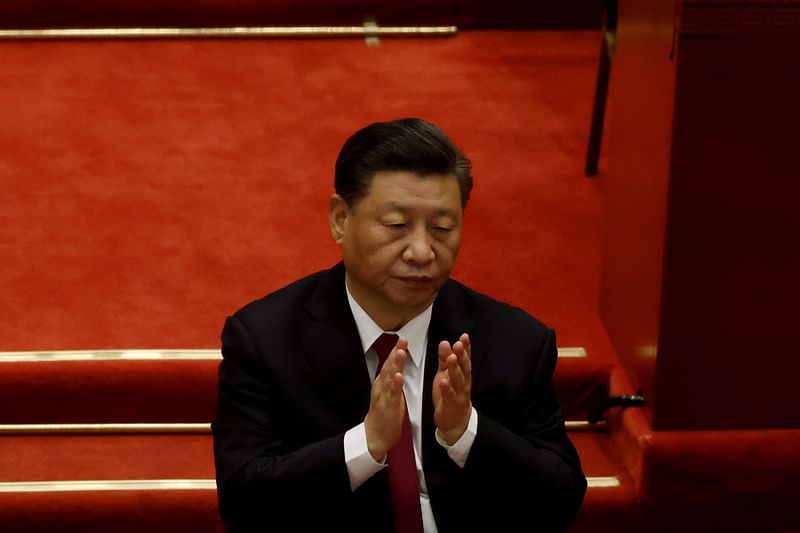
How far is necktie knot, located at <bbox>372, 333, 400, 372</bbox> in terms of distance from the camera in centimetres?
232

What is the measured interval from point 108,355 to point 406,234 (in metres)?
1.40

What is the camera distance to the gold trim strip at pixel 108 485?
3217 millimetres

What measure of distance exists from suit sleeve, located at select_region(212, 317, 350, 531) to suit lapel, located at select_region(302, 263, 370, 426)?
67 millimetres

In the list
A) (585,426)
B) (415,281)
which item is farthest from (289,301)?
(585,426)

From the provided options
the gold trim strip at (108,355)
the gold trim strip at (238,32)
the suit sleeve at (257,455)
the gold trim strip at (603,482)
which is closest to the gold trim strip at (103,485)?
the gold trim strip at (108,355)

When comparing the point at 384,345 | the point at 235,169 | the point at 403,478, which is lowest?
the point at 403,478

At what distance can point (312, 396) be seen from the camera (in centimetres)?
230

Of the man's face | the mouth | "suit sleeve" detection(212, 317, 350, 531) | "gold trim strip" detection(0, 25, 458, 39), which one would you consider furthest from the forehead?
"gold trim strip" detection(0, 25, 458, 39)

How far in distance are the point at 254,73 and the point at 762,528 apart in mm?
2248

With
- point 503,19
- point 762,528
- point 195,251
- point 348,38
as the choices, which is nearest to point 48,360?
point 195,251

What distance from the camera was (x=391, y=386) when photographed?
2109 mm

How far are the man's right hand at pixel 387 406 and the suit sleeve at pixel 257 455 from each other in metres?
0.07

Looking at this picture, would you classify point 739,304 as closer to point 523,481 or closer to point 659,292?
point 659,292

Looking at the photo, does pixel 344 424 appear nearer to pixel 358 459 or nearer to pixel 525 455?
pixel 358 459
